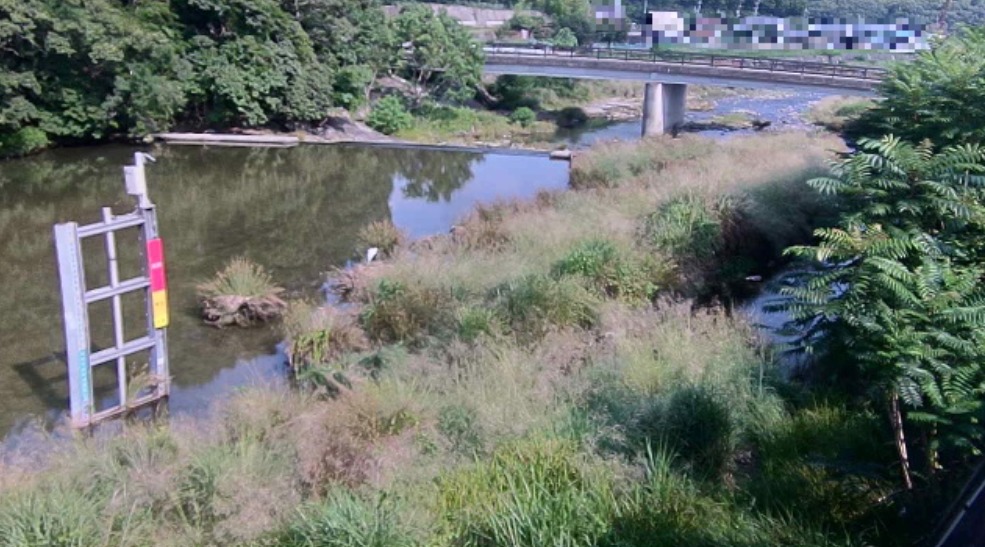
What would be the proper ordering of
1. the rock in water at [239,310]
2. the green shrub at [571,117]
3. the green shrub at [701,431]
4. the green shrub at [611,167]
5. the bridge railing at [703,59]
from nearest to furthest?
the green shrub at [701,431] → the rock in water at [239,310] → the green shrub at [611,167] → the bridge railing at [703,59] → the green shrub at [571,117]

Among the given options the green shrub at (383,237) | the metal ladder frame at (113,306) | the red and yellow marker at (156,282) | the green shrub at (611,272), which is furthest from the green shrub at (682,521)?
the green shrub at (383,237)

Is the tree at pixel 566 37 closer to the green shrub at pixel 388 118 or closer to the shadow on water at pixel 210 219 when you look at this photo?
the green shrub at pixel 388 118

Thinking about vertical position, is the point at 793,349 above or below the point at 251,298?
above

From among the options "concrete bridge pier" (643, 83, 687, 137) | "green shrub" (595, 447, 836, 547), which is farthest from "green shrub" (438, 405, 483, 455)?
"concrete bridge pier" (643, 83, 687, 137)

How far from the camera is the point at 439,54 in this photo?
2823 cm

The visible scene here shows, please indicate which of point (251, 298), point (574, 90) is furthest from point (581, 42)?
point (251, 298)

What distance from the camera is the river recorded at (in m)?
8.45

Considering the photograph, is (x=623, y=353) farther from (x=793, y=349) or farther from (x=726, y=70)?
(x=726, y=70)

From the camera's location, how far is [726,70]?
94.3 feet

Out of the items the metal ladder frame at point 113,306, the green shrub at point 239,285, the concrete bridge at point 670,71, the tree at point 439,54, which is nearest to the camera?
the metal ladder frame at point 113,306

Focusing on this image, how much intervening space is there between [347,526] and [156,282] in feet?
14.4

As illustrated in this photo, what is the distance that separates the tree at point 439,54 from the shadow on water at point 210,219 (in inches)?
250

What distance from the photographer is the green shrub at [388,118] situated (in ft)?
86.7

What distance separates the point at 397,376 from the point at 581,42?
38990 millimetres
